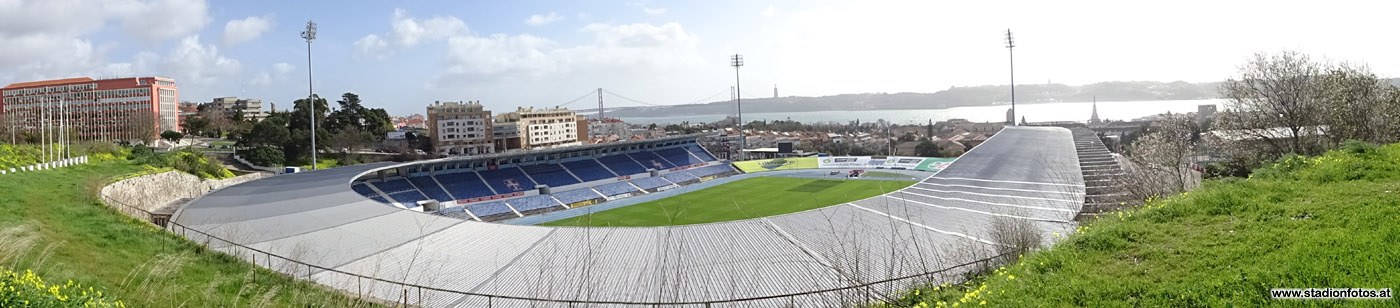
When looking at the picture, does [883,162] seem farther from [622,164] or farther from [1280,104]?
[1280,104]

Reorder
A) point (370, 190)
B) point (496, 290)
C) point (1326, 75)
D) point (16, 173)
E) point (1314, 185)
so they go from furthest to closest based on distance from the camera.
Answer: point (370, 190) → point (16, 173) → point (1326, 75) → point (496, 290) → point (1314, 185)

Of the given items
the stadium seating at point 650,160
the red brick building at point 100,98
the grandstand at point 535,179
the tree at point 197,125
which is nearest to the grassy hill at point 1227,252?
the grandstand at point 535,179

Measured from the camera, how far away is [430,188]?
2525cm

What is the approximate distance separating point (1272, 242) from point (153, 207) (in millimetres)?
20005

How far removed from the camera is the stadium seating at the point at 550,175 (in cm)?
2892

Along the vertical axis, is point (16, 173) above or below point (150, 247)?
above

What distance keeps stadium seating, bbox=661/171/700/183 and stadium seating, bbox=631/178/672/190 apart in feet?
2.12

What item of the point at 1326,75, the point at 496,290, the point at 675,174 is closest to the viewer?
the point at 496,290

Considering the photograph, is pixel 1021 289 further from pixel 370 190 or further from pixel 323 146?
pixel 323 146

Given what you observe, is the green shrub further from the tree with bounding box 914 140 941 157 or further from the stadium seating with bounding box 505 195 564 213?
the tree with bounding box 914 140 941 157

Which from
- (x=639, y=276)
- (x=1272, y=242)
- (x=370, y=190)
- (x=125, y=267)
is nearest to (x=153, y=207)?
(x=370, y=190)

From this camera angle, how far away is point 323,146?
35344 mm

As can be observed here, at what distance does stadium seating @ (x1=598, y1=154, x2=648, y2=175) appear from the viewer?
32625 millimetres

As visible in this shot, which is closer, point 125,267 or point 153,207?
point 125,267
